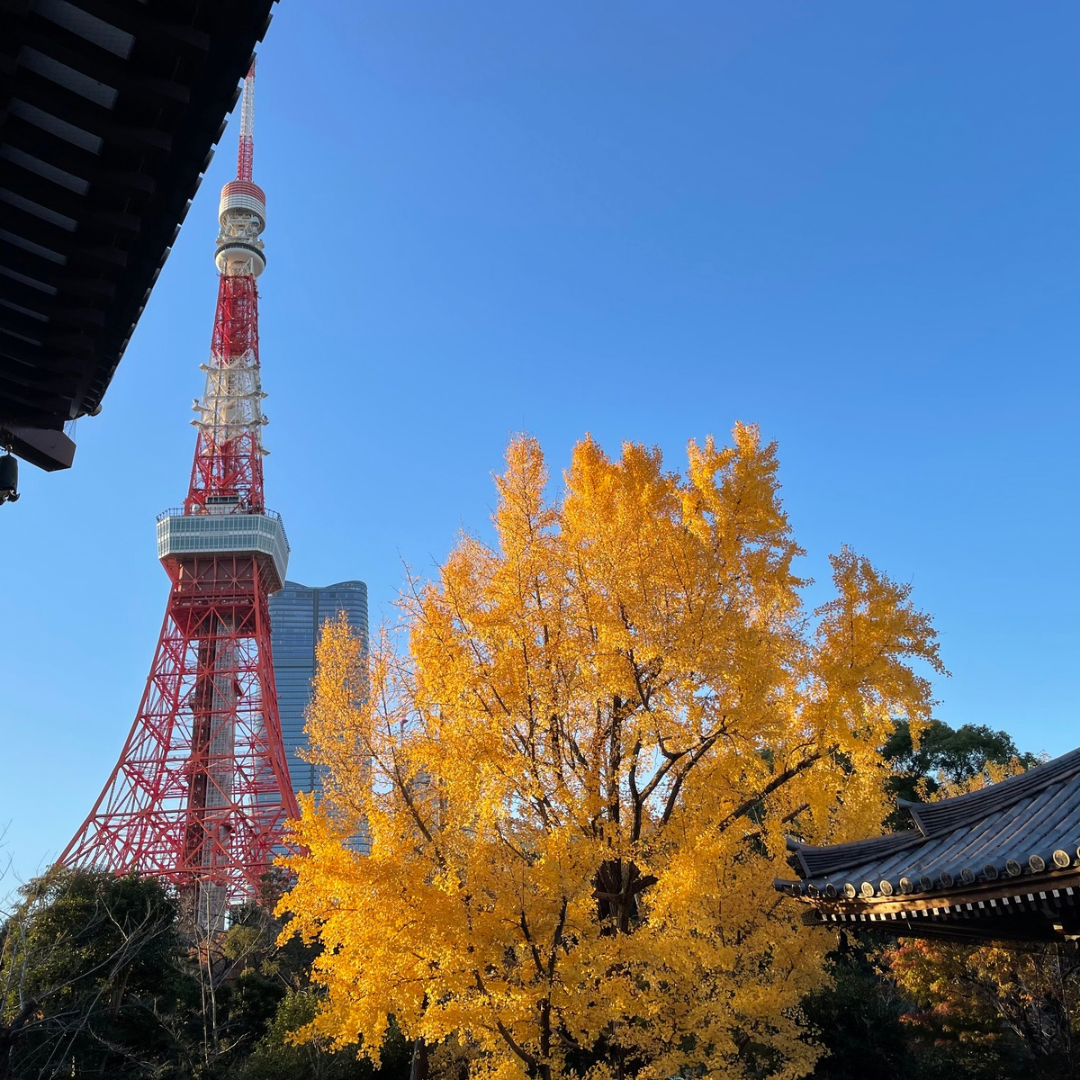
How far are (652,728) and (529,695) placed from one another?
46.2 inches

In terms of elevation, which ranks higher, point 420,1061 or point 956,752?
point 956,752

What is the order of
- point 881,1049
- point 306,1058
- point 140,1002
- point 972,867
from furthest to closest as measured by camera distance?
point 881,1049 → point 140,1002 → point 306,1058 → point 972,867

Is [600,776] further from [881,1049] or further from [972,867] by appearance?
[881,1049]

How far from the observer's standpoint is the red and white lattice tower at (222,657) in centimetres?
3294

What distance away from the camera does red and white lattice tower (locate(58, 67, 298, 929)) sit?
1297 inches

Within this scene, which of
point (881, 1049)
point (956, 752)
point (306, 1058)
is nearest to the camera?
point (306, 1058)

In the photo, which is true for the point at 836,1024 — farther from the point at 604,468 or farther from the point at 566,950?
the point at 604,468

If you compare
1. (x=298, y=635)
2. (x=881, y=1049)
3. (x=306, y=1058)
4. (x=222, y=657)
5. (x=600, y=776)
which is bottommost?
(x=881, y=1049)

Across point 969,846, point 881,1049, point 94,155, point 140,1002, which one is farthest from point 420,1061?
point 94,155

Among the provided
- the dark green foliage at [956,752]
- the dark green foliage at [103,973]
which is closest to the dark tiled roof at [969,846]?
the dark green foliage at [103,973]

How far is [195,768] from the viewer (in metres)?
35.1

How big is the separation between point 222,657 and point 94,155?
121 ft

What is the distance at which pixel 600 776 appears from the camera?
771 cm

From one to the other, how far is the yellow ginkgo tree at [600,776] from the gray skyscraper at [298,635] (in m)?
84.4
